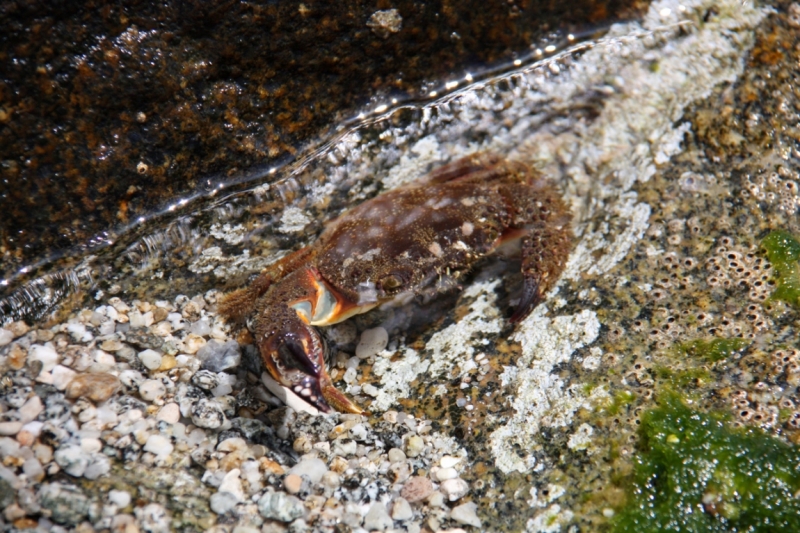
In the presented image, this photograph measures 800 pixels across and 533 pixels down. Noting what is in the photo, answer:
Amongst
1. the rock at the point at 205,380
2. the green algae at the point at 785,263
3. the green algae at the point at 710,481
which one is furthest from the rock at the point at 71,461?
the green algae at the point at 785,263

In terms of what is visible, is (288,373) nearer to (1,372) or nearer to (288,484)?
(288,484)

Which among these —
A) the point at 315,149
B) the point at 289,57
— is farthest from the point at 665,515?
the point at 289,57

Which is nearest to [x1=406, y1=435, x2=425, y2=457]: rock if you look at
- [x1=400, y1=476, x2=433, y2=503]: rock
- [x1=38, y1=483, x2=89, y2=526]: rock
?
[x1=400, y1=476, x2=433, y2=503]: rock

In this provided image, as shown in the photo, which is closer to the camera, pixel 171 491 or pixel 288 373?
pixel 171 491

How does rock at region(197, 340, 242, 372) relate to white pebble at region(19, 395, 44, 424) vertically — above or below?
below

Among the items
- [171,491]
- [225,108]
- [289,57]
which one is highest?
[289,57]

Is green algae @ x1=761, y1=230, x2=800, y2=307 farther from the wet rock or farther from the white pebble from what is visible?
the white pebble
